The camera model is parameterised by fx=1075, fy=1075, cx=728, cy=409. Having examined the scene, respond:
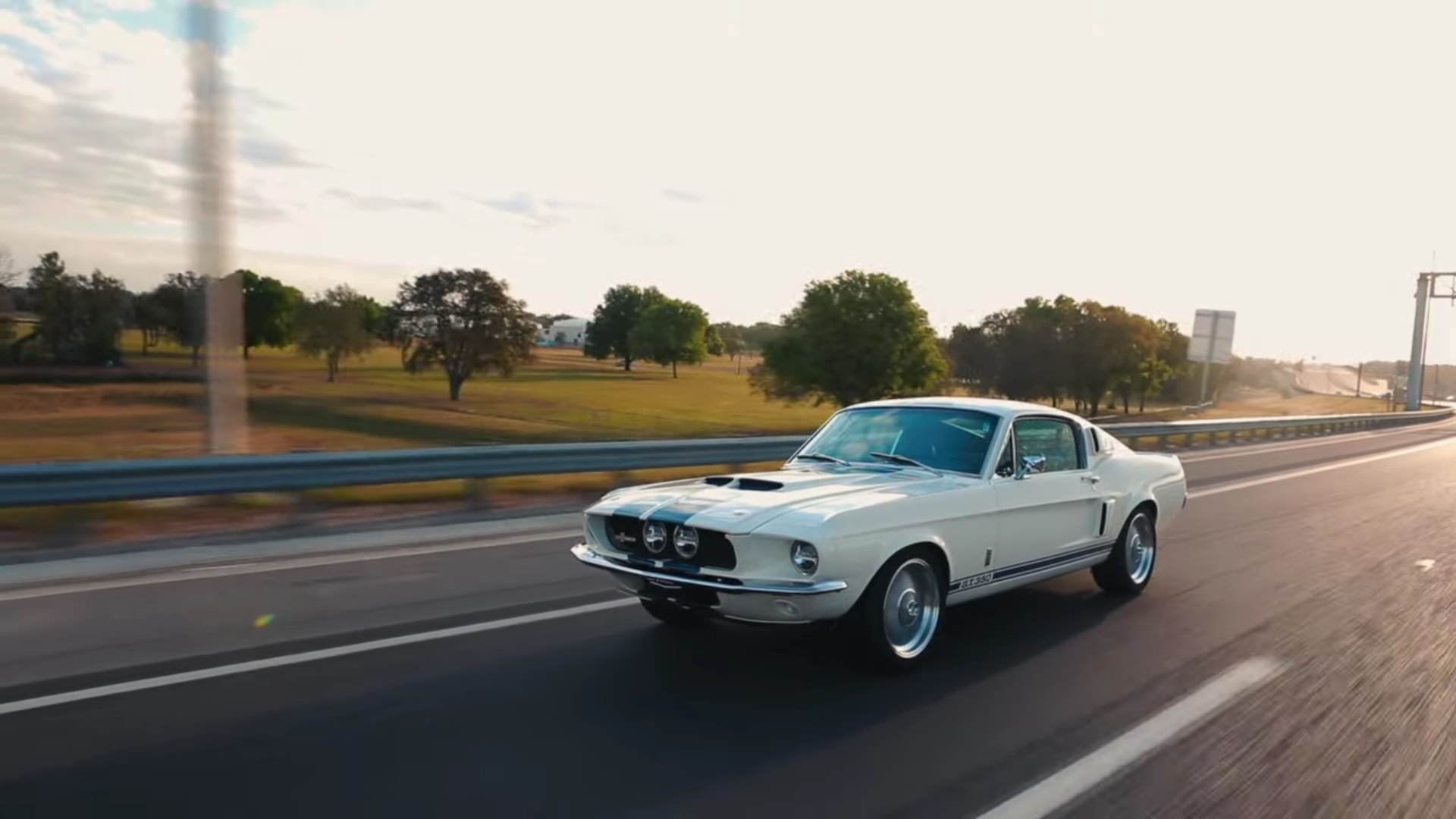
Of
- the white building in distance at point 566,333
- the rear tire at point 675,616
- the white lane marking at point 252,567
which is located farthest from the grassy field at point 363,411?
the white building in distance at point 566,333

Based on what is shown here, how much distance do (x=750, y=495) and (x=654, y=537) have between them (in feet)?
1.89

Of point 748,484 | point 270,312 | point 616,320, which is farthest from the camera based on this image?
point 616,320

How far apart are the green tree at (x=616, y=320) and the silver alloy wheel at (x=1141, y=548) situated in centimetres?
10369

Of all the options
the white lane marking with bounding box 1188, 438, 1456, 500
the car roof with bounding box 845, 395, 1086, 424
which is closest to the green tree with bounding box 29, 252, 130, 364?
the car roof with bounding box 845, 395, 1086, 424

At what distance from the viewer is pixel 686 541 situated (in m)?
5.47

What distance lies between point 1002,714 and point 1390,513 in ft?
36.6

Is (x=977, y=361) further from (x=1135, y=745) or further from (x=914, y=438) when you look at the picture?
(x=1135, y=745)

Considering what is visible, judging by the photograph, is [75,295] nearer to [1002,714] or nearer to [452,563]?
[452,563]

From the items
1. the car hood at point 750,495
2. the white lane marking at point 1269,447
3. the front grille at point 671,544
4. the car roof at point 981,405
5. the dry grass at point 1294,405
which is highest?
the car roof at point 981,405

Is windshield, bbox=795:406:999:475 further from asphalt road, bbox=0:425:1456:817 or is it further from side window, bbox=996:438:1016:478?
asphalt road, bbox=0:425:1456:817

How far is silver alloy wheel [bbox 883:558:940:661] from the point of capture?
5656mm

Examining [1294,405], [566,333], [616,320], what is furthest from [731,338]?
[1294,405]

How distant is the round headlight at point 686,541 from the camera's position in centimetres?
543

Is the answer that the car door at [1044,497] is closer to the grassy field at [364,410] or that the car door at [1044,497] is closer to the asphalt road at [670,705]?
the asphalt road at [670,705]
